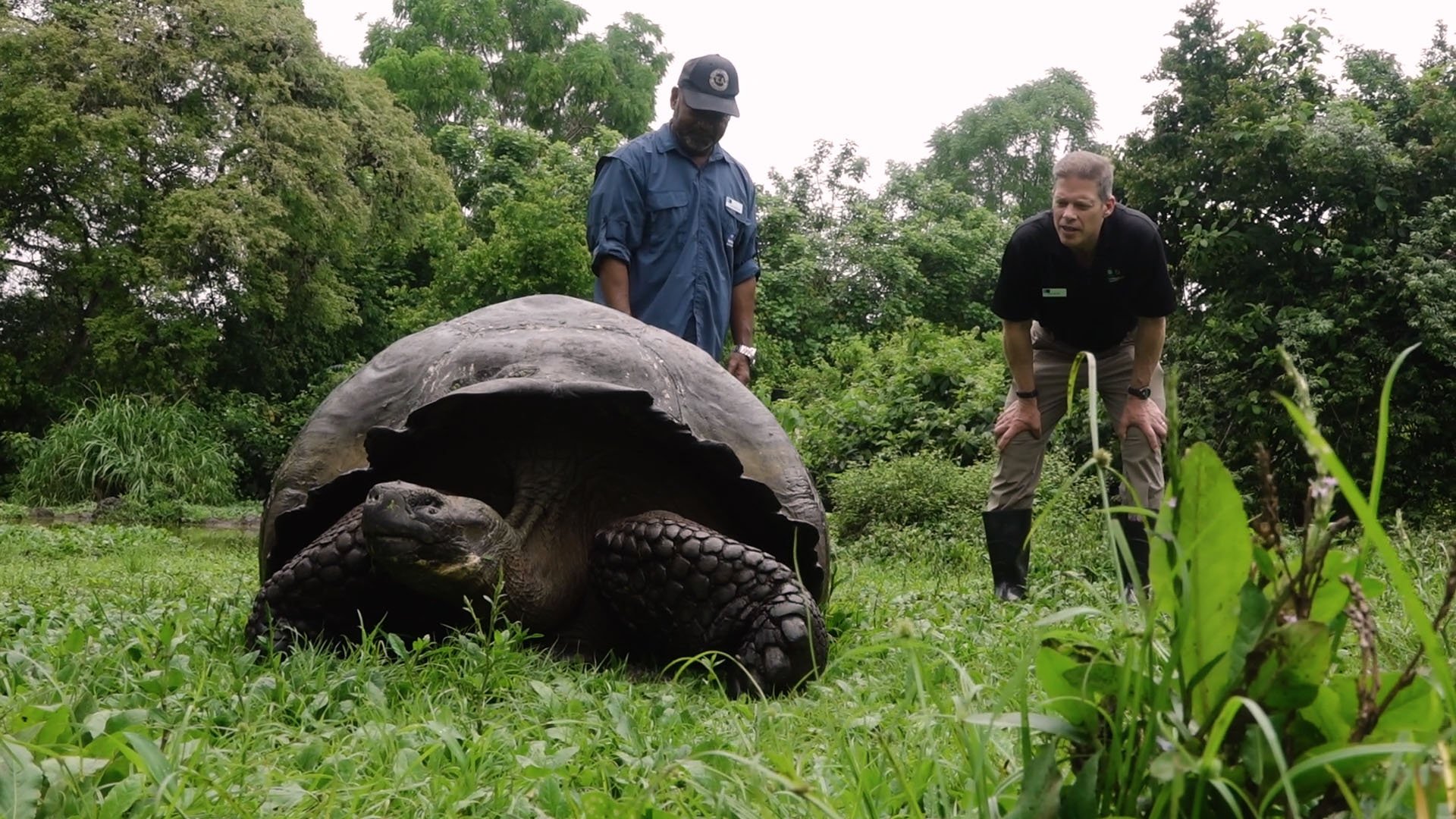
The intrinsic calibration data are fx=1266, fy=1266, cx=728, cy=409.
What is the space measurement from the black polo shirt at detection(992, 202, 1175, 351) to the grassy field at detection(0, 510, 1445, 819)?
129cm

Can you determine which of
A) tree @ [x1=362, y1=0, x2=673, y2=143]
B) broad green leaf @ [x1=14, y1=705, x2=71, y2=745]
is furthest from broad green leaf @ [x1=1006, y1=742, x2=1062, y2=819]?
tree @ [x1=362, y1=0, x2=673, y2=143]

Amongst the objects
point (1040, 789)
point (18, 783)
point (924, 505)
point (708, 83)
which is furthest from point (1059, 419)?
point (18, 783)

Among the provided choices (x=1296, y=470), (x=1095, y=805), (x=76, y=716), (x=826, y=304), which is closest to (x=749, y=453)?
(x=76, y=716)

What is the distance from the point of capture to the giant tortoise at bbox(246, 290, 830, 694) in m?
2.45

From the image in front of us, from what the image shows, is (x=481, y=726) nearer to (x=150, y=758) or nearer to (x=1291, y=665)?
(x=150, y=758)

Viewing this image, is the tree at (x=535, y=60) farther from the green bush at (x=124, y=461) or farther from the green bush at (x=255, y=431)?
the green bush at (x=124, y=461)

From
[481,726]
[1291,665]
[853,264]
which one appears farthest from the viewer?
[853,264]

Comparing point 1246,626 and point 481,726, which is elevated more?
point 1246,626

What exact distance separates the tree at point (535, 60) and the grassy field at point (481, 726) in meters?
24.7

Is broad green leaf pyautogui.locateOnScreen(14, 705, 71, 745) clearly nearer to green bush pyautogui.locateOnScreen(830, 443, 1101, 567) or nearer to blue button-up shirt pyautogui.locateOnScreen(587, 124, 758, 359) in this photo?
blue button-up shirt pyautogui.locateOnScreen(587, 124, 758, 359)

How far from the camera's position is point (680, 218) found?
4.38 metres

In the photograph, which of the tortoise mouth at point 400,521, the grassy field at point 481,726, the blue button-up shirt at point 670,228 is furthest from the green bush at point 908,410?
the tortoise mouth at point 400,521

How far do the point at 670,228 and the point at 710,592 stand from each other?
6.90ft

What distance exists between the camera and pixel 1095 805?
1.01 metres
